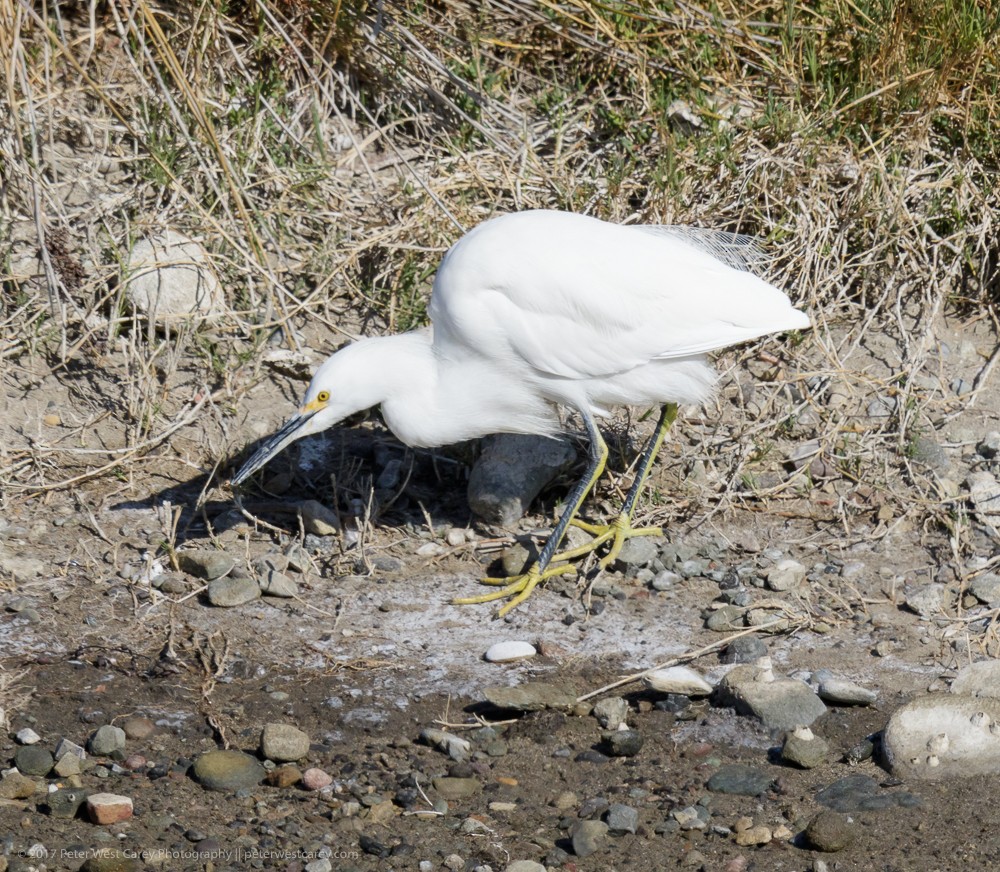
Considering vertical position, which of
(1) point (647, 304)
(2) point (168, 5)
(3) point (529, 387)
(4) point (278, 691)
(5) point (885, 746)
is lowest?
(4) point (278, 691)

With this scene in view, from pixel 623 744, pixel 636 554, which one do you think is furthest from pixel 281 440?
pixel 623 744

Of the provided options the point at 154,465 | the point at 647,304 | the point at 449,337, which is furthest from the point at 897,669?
Result: the point at 154,465

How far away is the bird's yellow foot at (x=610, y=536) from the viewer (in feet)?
13.6

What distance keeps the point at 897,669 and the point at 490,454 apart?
1.53 m

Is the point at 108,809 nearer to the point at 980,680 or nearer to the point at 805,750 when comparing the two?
the point at 805,750

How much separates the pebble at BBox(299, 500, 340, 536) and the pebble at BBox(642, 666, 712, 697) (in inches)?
51.0

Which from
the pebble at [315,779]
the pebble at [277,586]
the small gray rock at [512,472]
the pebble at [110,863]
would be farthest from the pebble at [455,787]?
the small gray rock at [512,472]

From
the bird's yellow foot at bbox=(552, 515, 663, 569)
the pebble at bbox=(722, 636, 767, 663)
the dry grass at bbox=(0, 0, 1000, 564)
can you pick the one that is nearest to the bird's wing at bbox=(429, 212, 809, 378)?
the bird's yellow foot at bbox=(552, 515, 663, 569)

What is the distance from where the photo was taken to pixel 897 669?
352cm

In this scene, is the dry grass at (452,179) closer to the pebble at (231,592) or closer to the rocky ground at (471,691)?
the rocky ground at (471,691)

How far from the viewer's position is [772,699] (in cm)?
325

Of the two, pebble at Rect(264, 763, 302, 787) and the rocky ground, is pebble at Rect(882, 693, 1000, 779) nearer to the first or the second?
the rocky ground

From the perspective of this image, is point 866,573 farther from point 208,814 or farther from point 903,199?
point 208,814

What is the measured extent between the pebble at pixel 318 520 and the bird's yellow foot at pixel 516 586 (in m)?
0.53
